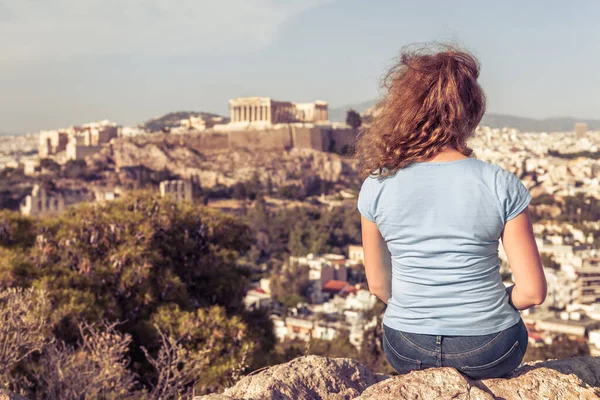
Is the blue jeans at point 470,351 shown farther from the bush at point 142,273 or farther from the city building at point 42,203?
the city building at point 42,203

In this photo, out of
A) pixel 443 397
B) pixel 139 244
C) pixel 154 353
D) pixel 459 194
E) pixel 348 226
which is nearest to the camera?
pixel 443 397

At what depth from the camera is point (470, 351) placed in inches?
69.9

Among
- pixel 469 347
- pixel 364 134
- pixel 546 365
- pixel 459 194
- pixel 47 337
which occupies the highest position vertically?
pixel 364 134

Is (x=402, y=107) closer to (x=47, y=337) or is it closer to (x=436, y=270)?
(x=436, y=270)

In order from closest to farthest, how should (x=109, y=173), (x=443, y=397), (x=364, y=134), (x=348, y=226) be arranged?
(x=443, y=397), (x=364, y=134), (x=348, y=226), (x=109, y=173)

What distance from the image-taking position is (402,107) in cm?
186

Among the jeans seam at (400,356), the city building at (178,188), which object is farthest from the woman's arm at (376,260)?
the city building at (178,188)

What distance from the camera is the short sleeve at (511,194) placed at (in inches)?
67.2

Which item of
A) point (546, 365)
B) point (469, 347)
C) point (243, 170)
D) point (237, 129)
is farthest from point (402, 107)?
point (237, 129)

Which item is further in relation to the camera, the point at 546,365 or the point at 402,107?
the point at 546,365

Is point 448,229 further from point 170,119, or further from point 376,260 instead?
point 170,119

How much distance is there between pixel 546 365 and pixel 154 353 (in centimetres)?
451

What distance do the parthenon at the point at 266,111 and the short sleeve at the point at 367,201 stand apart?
52765mm

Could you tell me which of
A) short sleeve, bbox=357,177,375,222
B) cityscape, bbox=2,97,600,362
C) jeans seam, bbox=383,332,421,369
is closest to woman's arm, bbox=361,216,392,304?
short sleeve, bbox=357,177,375,222
